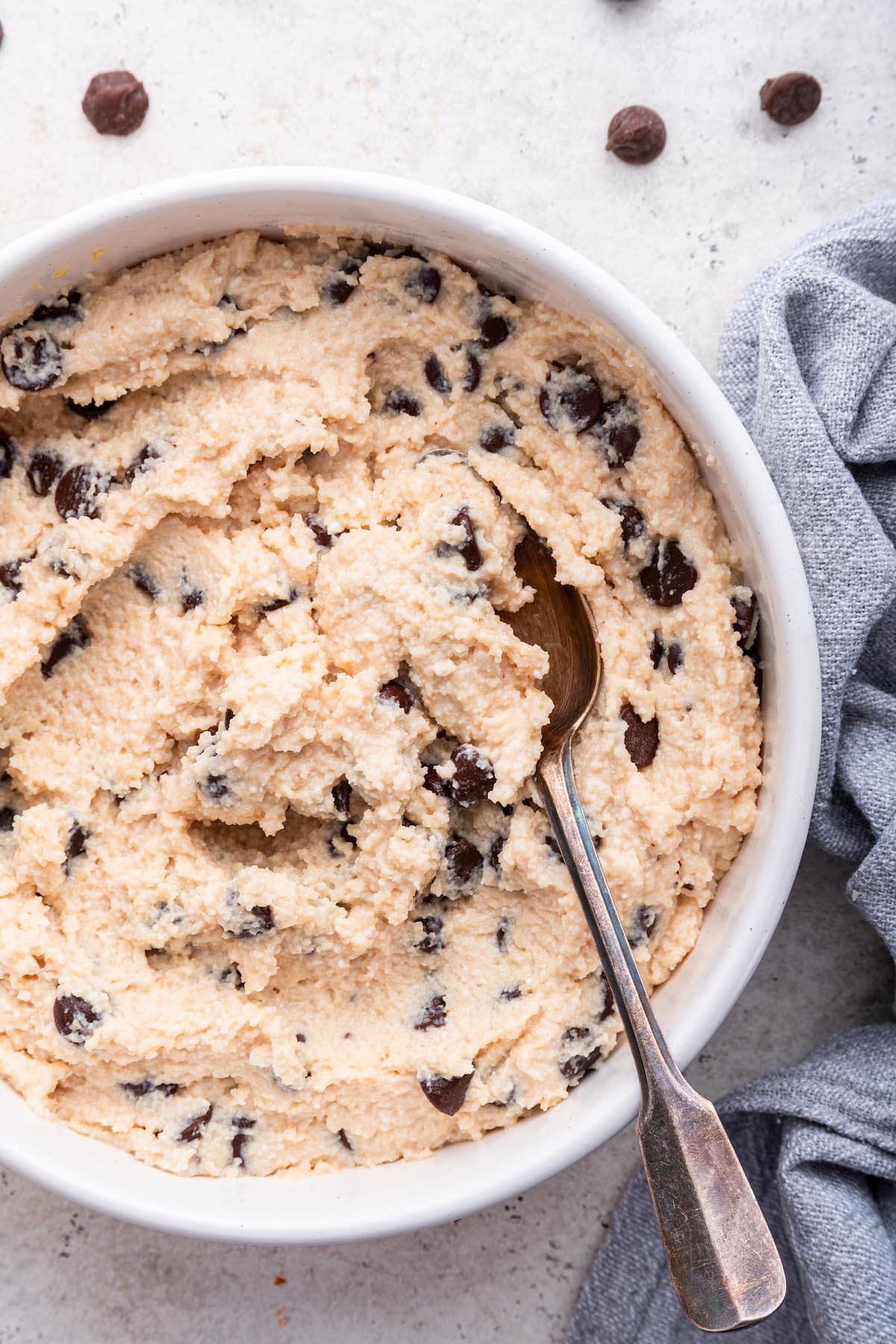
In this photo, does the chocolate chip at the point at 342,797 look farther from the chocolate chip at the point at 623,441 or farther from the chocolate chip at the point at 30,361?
the chocolate chip at the point at 30,361

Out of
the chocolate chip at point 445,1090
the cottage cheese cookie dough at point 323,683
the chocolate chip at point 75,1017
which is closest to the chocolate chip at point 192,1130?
the cottage cheese cookie dough at point 323,683

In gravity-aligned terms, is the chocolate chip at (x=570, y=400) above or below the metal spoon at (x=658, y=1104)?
above

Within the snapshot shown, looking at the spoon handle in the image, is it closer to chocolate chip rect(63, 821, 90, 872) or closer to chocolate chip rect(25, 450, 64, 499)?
chocolate chip rect(63, 821, 90, 872)

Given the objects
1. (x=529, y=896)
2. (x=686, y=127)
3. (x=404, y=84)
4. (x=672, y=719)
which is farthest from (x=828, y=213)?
(x=529, y=896)

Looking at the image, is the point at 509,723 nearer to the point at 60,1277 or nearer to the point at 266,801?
the point at 266,801

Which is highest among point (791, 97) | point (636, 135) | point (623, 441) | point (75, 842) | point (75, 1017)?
point (791, 97)

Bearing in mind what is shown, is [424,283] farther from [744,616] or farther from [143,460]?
[744,616]

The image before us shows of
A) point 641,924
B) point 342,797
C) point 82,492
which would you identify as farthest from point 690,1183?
point 82,492
